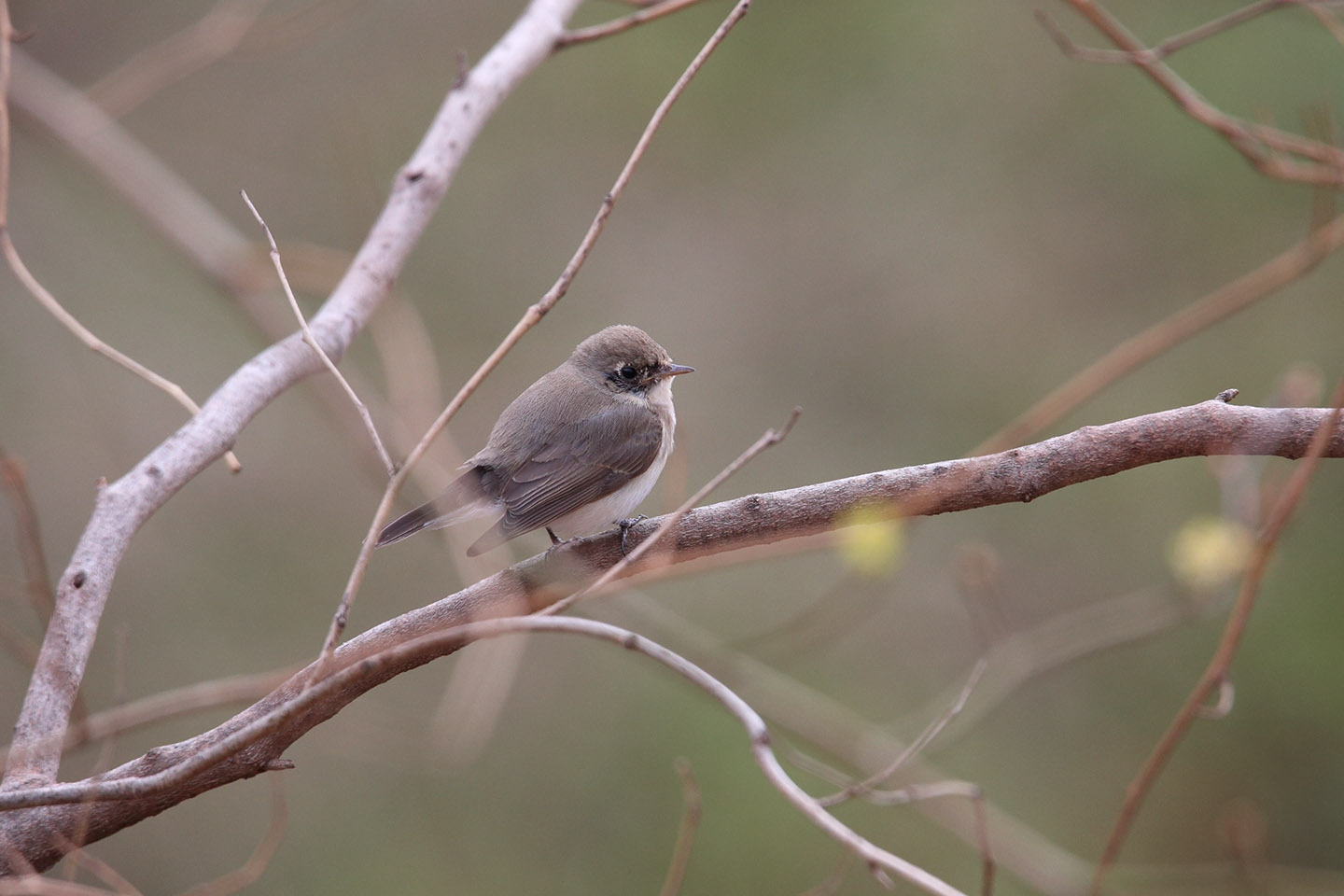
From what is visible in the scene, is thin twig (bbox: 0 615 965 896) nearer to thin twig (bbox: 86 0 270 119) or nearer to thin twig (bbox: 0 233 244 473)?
thin twig (bbox: 0 233 244 473)

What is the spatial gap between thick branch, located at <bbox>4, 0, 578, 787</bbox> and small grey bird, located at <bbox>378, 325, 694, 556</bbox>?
33.2 inches

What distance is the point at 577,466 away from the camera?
4297 mm

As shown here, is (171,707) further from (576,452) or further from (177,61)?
(177,61)

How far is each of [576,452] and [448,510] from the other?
1.94 feet

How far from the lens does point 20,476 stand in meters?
2.68

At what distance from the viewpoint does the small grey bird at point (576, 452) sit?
4.05 metres

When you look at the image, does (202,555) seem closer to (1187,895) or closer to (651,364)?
(651,364)

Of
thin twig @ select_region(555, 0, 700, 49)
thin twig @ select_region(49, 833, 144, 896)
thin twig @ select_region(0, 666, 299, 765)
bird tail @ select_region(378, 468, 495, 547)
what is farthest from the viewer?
bird tail @ select_region(378, 468, 495, 547)

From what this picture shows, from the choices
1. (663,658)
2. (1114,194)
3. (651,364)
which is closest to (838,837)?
(663,658)

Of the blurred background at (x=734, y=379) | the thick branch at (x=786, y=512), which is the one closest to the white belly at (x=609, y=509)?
the blurred background at (x=734, y=379)

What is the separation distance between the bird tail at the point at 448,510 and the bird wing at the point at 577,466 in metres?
0.09

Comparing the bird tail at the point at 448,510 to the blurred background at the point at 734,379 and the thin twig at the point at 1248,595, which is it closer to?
the blurred background at the point at 734,379

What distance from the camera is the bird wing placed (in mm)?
4031

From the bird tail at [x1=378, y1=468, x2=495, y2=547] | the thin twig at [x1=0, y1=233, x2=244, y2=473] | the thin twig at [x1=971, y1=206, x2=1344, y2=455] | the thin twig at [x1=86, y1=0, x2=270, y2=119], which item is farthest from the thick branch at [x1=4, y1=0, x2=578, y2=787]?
the thin twig at [x1=971, y1=206, x2=1344, y2=455]
